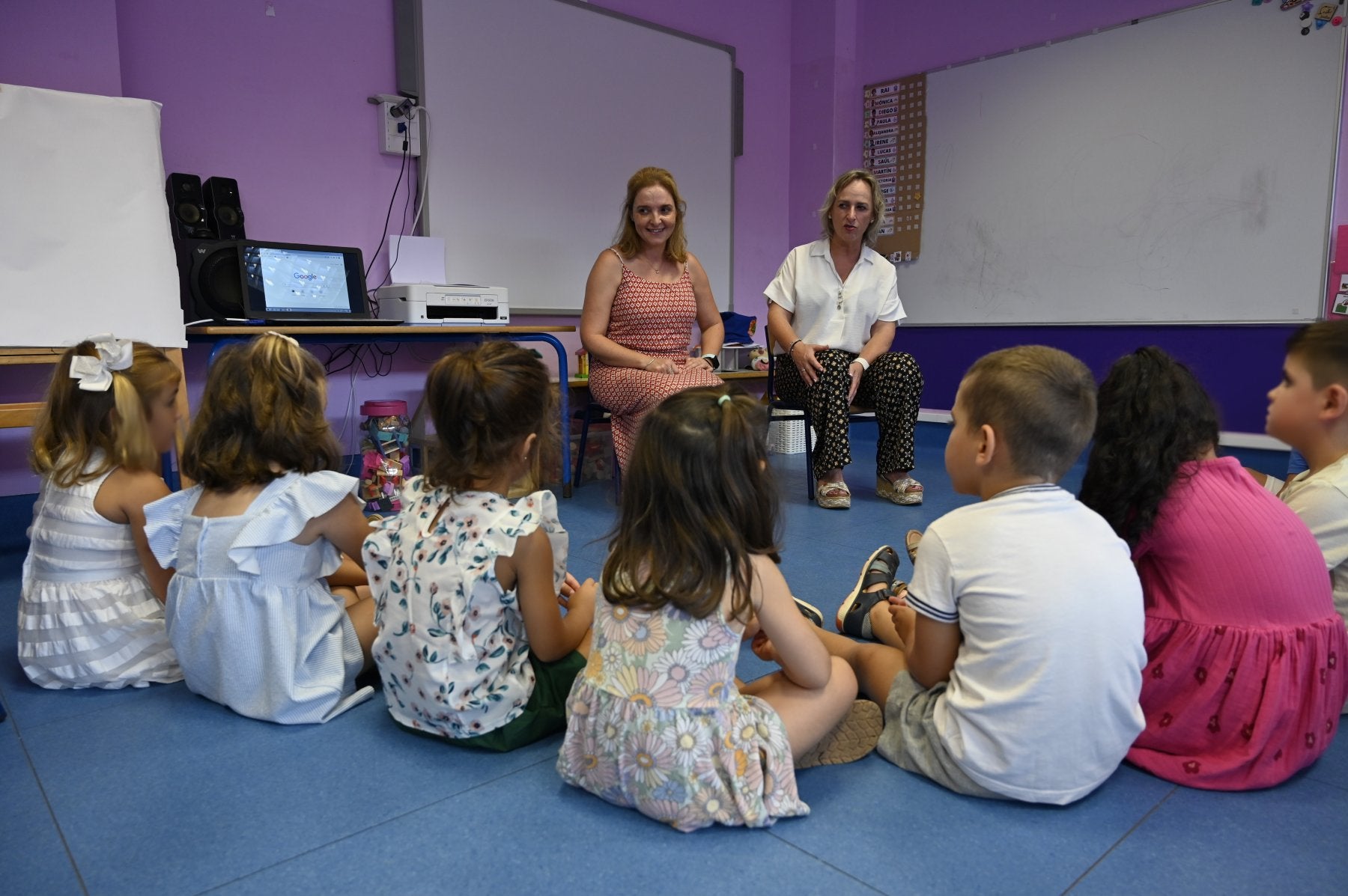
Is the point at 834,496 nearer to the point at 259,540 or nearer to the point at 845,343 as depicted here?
the point at 845,343

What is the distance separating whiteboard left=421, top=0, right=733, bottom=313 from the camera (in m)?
3.56

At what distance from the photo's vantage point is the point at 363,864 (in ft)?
3.16

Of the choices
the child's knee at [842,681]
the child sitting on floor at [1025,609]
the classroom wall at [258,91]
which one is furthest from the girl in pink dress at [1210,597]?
the classroom wall at [258,91]

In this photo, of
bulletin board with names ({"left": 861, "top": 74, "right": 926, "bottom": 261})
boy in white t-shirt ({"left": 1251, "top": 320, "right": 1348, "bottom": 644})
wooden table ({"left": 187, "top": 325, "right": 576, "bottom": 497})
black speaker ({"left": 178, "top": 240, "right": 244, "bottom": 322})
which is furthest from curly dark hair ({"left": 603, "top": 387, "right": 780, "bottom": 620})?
bulletin board with names ({"left": 861, "top": 74, "right": 926, "bottom": 261})

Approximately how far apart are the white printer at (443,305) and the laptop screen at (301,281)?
0.12 meters

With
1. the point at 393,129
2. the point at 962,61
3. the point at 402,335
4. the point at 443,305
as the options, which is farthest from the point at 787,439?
the point at 393,129

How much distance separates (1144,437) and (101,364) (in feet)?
5.42

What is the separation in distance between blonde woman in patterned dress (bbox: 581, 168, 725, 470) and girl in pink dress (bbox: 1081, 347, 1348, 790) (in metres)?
1.74

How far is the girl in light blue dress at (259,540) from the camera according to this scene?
1.30 meters

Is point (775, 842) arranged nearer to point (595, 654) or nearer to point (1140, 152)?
point (595, 654)

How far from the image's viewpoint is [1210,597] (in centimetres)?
114

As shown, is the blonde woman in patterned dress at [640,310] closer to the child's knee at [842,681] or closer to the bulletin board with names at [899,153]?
the child's knee at [842,681]

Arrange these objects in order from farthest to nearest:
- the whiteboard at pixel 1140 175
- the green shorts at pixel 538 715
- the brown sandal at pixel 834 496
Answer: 1. the whiteboard at pixel 1140 175
2. the brown sandal at pixel 834 496
3. the green shorts at pixel 538 715

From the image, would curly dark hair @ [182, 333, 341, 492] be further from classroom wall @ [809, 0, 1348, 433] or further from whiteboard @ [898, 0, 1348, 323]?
whiteboard @ [898, 0, 1348, 323]
